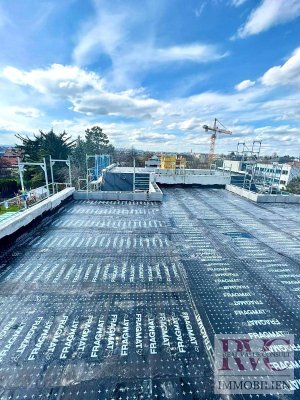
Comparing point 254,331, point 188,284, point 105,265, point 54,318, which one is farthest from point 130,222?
point 254,331

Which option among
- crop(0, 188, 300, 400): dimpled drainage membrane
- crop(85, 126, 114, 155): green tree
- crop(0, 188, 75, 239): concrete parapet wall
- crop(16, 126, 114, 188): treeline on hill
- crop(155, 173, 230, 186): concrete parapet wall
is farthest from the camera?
crop(85, 126, 114, 155): green tree

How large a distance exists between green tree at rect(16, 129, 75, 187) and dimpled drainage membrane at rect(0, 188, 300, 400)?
1907cm

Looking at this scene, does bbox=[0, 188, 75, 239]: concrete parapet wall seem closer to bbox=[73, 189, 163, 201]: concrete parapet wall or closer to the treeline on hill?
bbox=[73, 189, 163, 201]: concrete parapet wall

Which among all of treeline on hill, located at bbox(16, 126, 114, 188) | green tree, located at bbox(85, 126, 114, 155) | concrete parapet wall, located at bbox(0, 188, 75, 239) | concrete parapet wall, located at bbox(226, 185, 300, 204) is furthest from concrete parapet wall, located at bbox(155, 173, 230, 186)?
green tree, located at bbox(85, 126, 114, 155)

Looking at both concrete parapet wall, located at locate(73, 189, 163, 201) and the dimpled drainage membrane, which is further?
concrete parapet wall, located at locate(73, 189, 163, 201)

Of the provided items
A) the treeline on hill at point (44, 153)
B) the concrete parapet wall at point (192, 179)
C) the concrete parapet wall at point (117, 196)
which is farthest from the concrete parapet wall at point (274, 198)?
the treeline on hill at point (44, 153)

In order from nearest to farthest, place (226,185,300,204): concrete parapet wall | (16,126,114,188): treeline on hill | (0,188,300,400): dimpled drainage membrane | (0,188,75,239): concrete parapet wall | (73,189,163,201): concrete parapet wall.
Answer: (0,188,300,400): dimpled drainage membrane
(0,188,75,239): concrete parapet wall
(73,189,163,201): concrete parapet wall
(226,185,300,204): concrete parapet wall
(16,126,114,188): treeline on hill

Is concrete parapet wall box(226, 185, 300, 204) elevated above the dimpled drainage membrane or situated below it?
above

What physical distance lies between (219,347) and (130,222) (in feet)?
14.1

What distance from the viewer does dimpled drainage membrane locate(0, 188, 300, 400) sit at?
6.24ft

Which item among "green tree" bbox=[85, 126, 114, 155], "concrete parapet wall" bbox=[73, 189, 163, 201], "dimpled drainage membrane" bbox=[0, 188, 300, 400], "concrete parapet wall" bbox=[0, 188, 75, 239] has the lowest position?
"dimpled drainage membrane" bbox=[0, 188, 300, 400]

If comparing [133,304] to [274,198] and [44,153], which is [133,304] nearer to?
[274,198]

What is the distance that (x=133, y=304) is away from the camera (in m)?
2.82

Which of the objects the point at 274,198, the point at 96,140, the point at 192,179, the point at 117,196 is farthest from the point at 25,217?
the point at 96,140
